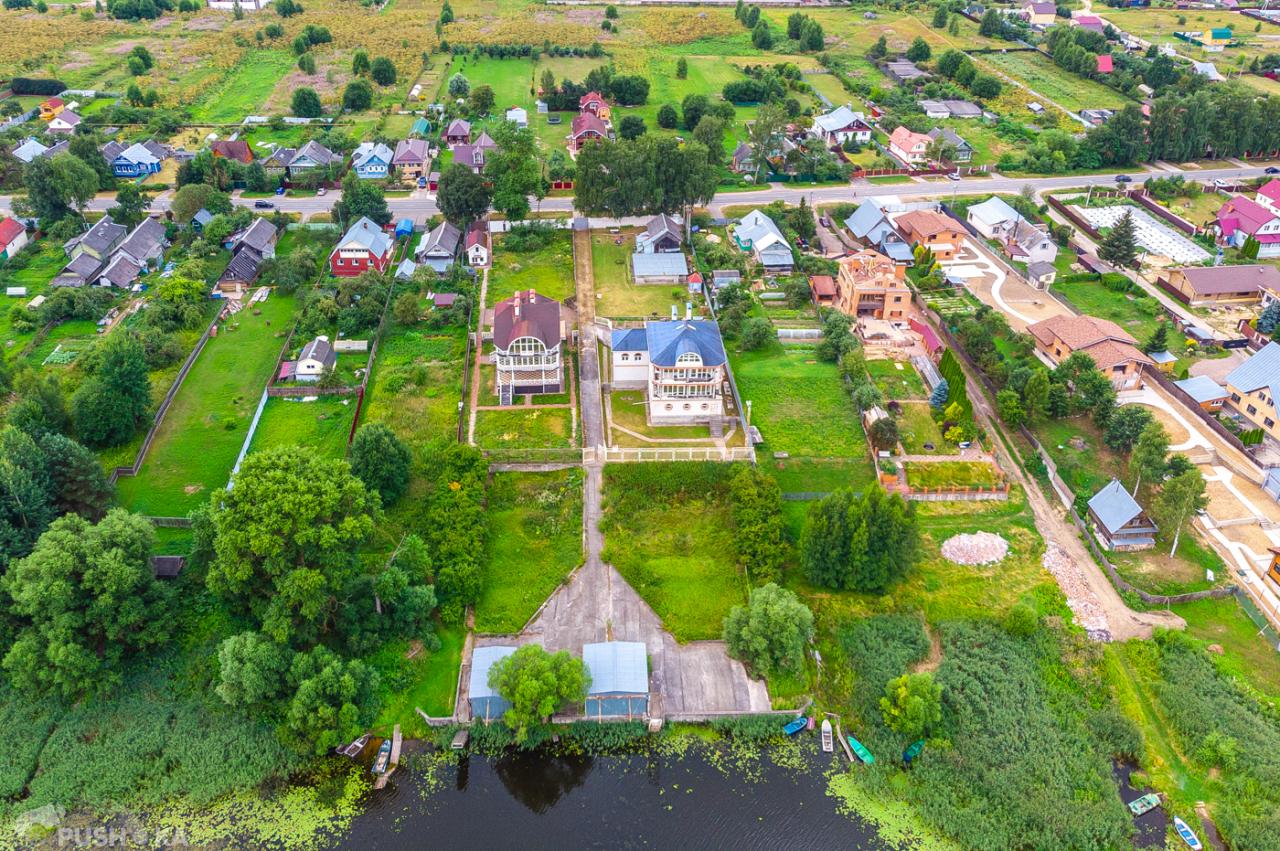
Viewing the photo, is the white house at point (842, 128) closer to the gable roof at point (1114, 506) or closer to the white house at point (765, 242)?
the white house at point (765, 242)

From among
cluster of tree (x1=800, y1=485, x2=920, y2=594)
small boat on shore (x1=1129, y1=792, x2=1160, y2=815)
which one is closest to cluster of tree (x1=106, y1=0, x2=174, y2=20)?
cluster of tree (x1=800, y1=485, x2=920, y2=594)

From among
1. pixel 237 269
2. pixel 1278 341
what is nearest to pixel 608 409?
pixel 237 269

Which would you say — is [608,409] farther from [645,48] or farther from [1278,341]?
[645,48]

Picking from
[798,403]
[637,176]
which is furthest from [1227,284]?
[637,176]

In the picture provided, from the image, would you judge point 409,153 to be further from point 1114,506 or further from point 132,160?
point 1114,506

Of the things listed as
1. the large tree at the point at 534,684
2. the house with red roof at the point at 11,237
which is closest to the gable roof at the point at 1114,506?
the large tree at the point at 534,684
